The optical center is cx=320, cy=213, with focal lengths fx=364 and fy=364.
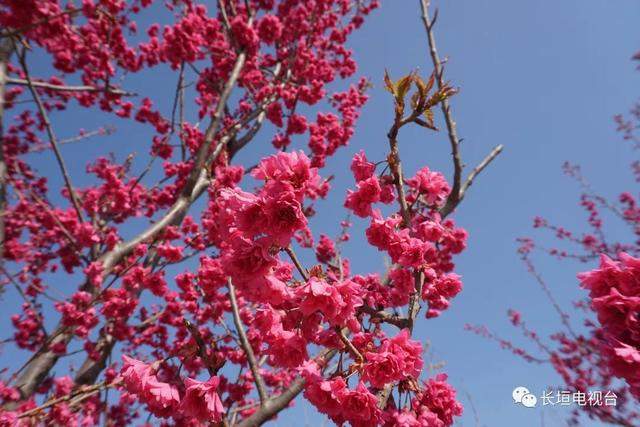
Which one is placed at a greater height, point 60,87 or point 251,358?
point 60,87

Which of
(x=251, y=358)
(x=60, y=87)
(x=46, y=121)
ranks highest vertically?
(x=60, y=87)

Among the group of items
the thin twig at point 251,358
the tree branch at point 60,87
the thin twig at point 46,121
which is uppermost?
the tree branch at point 60,87

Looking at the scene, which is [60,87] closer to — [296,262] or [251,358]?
[251,358]

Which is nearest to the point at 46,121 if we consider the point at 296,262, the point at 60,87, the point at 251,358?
the point at 60,87

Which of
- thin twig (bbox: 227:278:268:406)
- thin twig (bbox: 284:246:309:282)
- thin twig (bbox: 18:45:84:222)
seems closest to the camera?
thin twig (bbox: 284:246:309:282)

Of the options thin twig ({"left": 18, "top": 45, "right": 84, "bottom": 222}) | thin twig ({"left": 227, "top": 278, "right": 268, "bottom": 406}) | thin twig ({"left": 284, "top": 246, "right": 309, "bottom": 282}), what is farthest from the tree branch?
thin twig ({"left": 284, "top": 246, "right": 309, "bottom": 282})

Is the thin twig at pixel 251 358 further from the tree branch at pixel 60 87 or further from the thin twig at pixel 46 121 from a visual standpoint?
the tree branch at pixel 60 87

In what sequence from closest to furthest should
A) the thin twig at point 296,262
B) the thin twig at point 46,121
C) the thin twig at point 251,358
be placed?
the thin twig at point 296,262 → the thin twig at point 251,358 → the thin twig at point 46,121

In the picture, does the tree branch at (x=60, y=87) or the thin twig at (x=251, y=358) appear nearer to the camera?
the thin twig at (x=251, y=358)

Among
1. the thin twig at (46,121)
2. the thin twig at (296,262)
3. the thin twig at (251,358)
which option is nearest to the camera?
the thin twig at (296,262)

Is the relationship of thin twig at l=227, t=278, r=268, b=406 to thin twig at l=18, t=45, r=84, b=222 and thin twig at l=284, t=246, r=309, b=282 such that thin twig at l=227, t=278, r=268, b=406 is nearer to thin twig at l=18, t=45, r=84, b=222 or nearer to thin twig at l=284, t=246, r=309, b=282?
thin twig at l=284, t=246, r=309, b=282

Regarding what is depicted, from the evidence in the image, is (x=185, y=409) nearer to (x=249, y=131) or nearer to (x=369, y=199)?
(x=369, y=199)

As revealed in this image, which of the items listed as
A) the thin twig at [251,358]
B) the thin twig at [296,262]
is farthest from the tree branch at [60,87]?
the thin twig at [296,262]

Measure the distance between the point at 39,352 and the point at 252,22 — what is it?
742 centimetres
